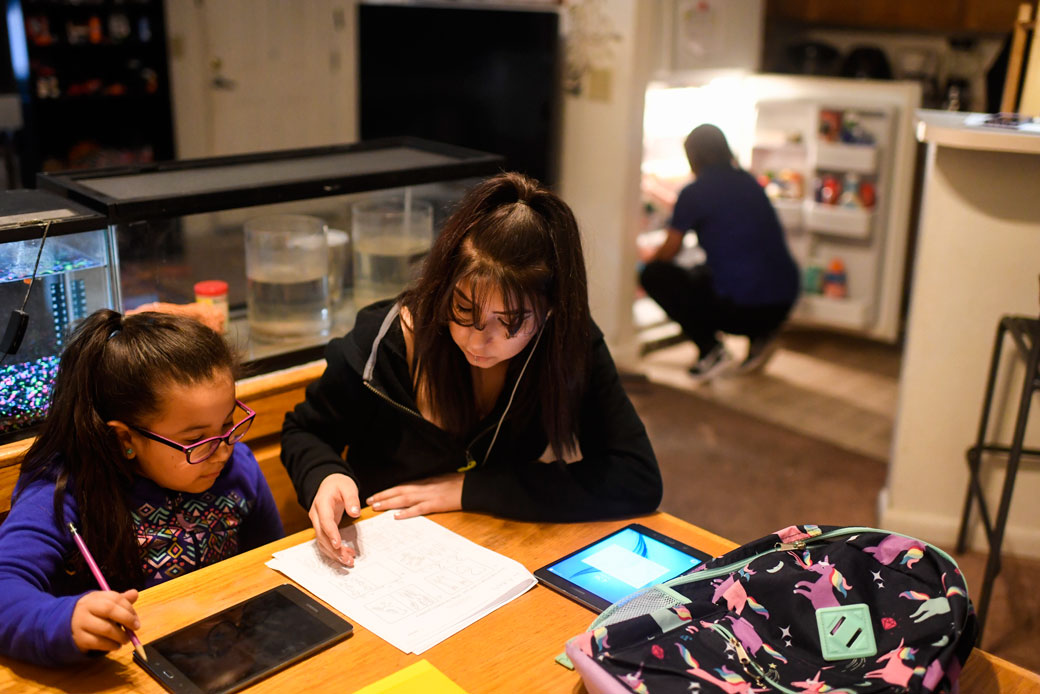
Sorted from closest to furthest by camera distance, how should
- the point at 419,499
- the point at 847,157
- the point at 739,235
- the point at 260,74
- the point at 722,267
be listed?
the point at 419,499, the point at 739,235, the point at 722,267, the point at 847,157, the point at 260,74

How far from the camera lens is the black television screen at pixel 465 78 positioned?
4102 mm

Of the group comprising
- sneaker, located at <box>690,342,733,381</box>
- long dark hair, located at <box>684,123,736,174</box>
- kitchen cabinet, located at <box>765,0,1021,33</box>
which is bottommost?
sneaker, located at <box>690,342,733,381</box>

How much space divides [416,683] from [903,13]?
4175 mm

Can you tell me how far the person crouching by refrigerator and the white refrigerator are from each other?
51 cm

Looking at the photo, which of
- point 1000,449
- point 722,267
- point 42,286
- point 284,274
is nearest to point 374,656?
point 42,286

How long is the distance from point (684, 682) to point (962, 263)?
1.94m

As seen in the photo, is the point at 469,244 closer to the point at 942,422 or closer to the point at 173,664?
the point at 173,664

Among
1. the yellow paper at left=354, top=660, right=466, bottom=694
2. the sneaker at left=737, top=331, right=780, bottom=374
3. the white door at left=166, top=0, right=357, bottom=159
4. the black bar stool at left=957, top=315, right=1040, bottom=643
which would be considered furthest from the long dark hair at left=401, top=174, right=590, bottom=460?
the white door at left=166, top=0, right=357, bottom=159

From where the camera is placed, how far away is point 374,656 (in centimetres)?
108

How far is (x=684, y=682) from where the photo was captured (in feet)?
3.15

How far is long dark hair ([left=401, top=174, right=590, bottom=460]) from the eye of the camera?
132 centimetres

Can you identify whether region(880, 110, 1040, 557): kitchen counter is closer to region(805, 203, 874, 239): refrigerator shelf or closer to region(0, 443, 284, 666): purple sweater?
region(805, 203, 874, 239): refrigerator shelf

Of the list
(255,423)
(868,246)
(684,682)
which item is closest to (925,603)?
A: (684,682)

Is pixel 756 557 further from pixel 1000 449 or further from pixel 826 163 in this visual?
pixel 826 163
